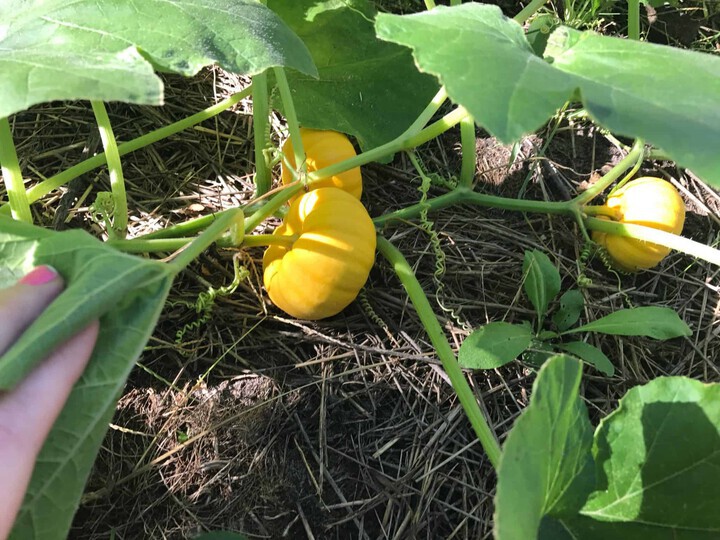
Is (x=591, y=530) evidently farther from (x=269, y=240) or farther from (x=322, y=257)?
(x=269, y=240)

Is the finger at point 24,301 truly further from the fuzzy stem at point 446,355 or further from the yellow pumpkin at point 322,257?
the fuzzy stem at point 446,355

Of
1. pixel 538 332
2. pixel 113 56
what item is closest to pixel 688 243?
pixel 538 332

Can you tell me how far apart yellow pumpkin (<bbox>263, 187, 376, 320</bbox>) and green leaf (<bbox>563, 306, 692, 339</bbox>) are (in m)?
0.61

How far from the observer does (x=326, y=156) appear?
5.76 feet

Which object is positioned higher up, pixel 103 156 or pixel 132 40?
pixel 132 40

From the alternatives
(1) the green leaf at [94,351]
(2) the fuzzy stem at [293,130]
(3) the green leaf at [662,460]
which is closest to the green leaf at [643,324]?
(3) the green leaf at [662,460]

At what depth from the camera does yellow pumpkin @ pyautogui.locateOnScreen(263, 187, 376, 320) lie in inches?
60.4

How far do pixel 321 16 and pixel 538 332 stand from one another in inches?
43.6

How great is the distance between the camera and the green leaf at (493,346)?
Answer: 1501mm

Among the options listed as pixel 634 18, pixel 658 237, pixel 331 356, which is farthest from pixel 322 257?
pixel 634 18

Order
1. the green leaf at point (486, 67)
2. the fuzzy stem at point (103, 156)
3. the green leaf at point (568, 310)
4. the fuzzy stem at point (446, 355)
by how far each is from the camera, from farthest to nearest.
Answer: the green leaf at point (568, 310), the fuzzy stem at point (103, 156), the fuzzy stem at point (446, 355), the green leaf at point (486, 67)

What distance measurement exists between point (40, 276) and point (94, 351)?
5.9 inches

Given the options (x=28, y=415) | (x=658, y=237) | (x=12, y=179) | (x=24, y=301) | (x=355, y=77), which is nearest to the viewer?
(x=28, y=415)

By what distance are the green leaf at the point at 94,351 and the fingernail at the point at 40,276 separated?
0.02m
